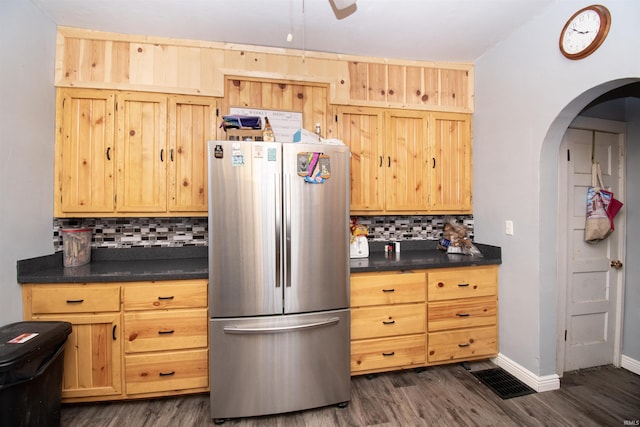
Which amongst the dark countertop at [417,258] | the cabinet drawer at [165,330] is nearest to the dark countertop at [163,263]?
the dark countertop at [417,258]

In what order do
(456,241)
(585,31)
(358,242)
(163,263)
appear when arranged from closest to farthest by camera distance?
(585,31), (163,263), (358,242), (456,241)

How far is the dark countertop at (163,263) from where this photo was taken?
1786 mm

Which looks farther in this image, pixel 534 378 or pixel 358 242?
pixel 358 242

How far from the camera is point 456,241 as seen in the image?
2570mm

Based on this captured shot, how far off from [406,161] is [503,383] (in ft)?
6.37

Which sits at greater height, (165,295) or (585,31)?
(585,31)

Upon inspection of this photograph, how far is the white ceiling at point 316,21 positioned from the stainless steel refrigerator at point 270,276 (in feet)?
3.31

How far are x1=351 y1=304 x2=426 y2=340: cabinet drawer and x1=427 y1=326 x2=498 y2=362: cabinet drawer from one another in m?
0.19

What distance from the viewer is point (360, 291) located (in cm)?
207

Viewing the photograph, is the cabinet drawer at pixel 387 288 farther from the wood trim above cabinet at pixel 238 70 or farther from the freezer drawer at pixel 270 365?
the wood trim above cabinet at pixel 238 70

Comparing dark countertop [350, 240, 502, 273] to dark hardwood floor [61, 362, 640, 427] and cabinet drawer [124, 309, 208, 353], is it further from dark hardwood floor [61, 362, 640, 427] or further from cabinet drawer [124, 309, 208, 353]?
cabinet drawer [124, 309, 208, 353]

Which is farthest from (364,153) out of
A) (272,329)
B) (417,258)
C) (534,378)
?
(534,378)

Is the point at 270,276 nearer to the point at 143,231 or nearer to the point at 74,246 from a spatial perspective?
the point at 143,231

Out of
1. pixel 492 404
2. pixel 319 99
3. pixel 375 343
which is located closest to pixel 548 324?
pixel 492 404
